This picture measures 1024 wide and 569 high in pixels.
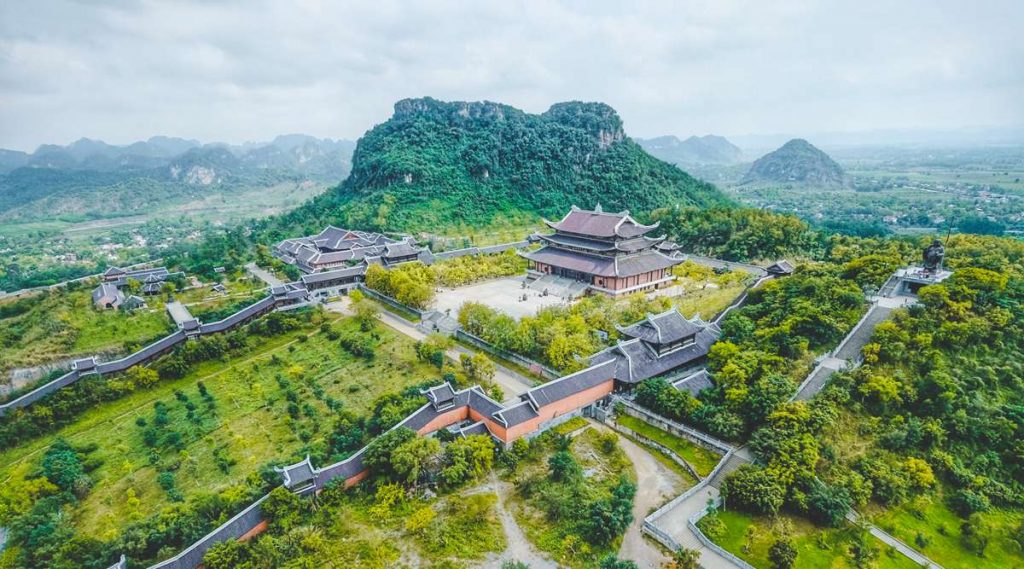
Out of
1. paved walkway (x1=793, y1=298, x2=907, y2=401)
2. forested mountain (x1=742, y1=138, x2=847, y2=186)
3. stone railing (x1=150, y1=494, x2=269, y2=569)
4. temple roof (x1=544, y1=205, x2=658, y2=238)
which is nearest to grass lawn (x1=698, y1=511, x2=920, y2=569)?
paved walkway (x1=793, y1=298, x2=907, y2=401)

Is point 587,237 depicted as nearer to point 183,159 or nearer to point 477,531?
point 477,531

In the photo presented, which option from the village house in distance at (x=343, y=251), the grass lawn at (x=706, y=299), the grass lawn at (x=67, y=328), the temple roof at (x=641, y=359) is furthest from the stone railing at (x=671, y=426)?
the grass lawn at (x=67, y=328)

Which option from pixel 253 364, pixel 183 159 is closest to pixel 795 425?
pixel 253 364

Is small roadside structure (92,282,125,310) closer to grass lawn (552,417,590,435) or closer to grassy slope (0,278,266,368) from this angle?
grassy slope (0,278,266,368)

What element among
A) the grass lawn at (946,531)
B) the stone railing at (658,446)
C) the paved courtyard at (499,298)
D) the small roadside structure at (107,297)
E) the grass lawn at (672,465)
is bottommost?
the grass lawn at (946,531)

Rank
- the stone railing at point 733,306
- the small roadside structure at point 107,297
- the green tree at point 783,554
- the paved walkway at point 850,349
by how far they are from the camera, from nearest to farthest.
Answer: the green tree at point 783,554 < the paved walkway at point 850,349 < the stone railing at point 733,306 < the small roadside structure at point 107,297

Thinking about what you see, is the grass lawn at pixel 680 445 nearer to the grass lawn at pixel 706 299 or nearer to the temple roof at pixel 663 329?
the temple roof at pixel 663 329
